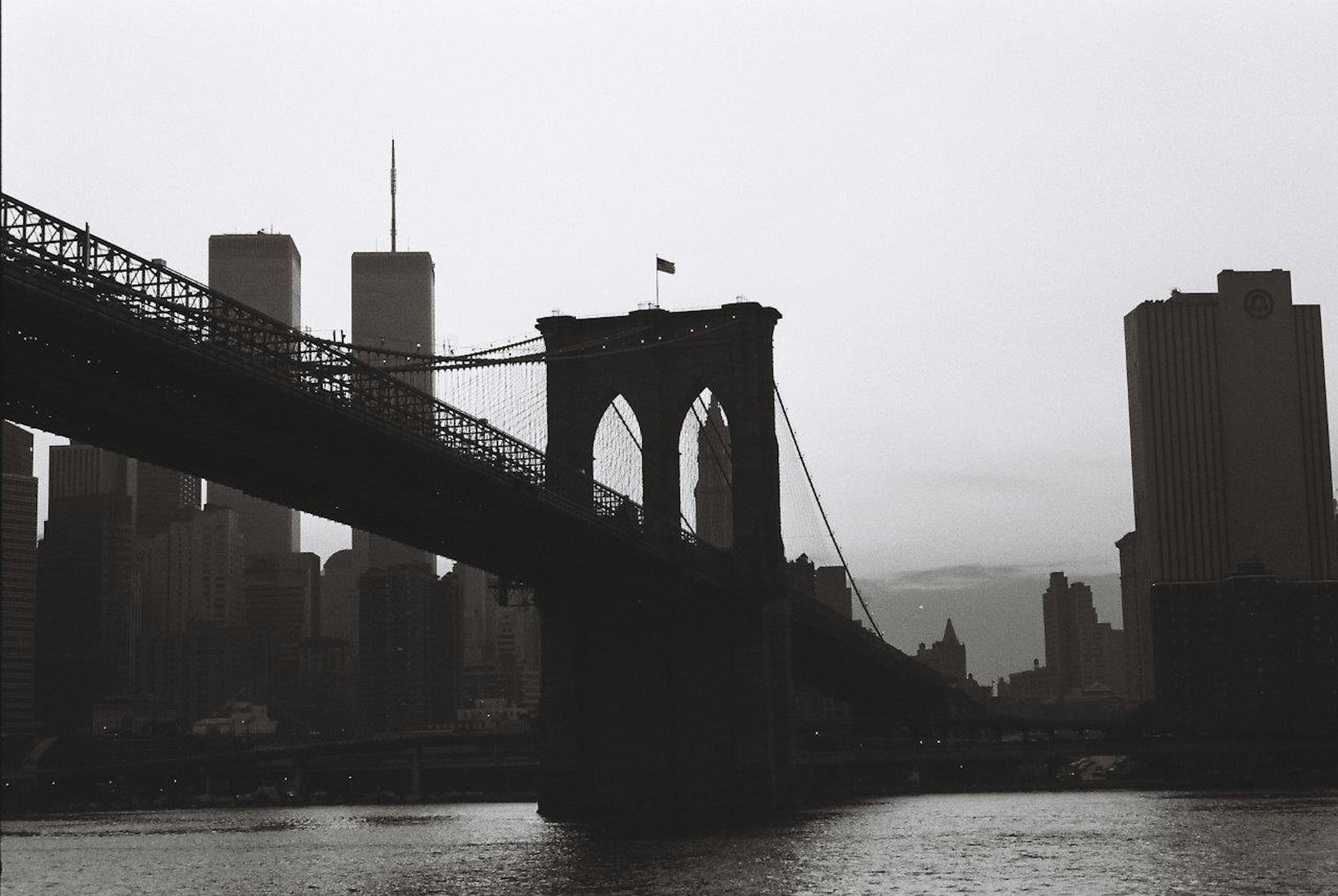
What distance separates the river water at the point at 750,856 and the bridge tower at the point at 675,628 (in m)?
3.38

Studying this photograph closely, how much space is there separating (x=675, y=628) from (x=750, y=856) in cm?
2093

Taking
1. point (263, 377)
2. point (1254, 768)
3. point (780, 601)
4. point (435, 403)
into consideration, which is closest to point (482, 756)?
point (1254, 768)

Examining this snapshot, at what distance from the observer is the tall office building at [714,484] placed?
84.0m

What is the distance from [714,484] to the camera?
294 feet

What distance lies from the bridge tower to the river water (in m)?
3.38

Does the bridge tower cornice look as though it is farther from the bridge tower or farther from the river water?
the river water

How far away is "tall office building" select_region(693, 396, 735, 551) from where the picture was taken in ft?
276

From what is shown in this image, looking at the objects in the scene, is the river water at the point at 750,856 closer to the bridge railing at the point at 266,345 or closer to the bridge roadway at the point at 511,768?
the bridge railing at the point at 266,345

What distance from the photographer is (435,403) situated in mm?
51594

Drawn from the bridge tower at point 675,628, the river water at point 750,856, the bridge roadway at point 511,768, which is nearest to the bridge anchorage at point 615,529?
the bridge tower at point 675,628

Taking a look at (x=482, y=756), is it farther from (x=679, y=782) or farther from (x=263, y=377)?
(x=263, y=377)

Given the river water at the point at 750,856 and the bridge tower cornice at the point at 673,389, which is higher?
the bridge tower cornice at the point at 673,389

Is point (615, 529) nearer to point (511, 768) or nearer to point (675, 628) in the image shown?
point (675, 628)

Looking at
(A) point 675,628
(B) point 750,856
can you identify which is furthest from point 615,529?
(B) point 750,856
